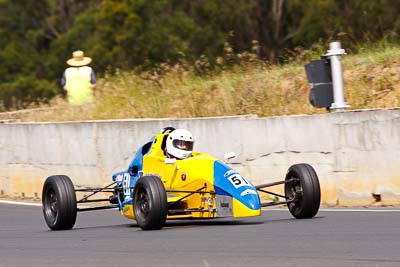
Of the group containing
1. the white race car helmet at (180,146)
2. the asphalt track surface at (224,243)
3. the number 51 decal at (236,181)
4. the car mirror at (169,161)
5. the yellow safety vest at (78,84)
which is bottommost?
the asphalt track surface at (224,243)

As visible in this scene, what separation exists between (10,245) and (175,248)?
231 cm

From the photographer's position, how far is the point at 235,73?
23.6 metres

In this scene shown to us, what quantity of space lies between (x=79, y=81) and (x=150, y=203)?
41.9 ft

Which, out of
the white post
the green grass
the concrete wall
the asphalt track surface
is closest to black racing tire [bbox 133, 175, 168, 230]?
the asphalt track surface

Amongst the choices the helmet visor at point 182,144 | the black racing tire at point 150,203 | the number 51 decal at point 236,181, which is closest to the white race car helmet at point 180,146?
the helmet visor at point 182,144

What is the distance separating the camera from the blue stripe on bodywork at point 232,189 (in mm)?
12859

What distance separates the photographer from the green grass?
2048 centimetres

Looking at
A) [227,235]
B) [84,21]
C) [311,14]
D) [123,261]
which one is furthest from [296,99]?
[84,21]

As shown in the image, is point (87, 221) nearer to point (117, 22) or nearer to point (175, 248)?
point (175, 248)

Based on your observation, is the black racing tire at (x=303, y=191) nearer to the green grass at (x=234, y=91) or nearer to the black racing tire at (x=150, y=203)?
the black racing tire at (x=150, y=203)

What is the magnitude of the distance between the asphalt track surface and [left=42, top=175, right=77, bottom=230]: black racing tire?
0.62 ft

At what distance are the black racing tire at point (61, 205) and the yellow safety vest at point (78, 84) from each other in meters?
10.5

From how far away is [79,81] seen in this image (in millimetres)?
25422

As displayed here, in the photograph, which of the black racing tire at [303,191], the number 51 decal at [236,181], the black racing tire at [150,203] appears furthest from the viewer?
the black racing tire at [303,191]
